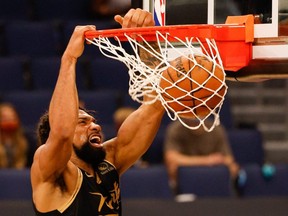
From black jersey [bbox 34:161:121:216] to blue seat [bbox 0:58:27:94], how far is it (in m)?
3.80

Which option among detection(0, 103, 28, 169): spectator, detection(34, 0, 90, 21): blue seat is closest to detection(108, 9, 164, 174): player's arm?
detection(0, 103, 28, 169): spectator

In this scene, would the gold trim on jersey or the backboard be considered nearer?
the backboard

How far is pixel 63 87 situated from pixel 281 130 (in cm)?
502

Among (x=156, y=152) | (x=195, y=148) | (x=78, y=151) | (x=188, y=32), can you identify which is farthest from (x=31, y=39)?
(x=188, y=32)

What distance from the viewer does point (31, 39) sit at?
28.4 feet

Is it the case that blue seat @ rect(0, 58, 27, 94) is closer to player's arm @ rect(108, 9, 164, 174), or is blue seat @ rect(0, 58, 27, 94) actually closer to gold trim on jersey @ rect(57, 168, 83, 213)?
player's arm @ rect(108, 9, 164, 174)

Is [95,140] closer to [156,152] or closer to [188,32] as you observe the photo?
[188,32]

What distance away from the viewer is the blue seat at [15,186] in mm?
6402

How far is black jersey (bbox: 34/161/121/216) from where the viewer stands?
13.9 feet

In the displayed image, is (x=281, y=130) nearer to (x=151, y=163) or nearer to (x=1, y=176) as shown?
(x=151, y=163)

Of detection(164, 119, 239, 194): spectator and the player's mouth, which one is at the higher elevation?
the player's mouth

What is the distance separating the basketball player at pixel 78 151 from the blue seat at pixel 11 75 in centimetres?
364

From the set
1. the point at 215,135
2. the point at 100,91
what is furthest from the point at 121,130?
the point at 100,91

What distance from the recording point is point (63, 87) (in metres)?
4.05
